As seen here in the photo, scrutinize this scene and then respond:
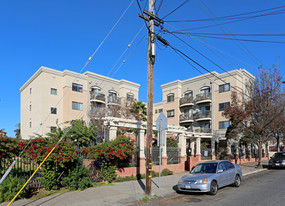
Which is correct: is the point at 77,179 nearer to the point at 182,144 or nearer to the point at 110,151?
the point at 110,151

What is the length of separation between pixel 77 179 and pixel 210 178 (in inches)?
228

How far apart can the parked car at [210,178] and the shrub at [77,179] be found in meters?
4.17

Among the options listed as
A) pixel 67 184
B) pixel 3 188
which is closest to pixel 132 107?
pixel 67 184

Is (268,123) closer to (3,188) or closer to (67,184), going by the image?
(67,184)

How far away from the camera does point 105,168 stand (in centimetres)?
1171

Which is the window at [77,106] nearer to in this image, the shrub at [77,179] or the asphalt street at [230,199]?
the shrub at [77,179]

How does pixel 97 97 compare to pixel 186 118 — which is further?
pixel 186 118

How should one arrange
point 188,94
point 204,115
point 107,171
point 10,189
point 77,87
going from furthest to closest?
point 188,94
point 204,115
point 77,87
point 107,171
point 10,189

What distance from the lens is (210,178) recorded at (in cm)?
967

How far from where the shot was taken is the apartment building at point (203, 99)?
107 feet

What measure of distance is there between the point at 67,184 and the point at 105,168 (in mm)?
2149

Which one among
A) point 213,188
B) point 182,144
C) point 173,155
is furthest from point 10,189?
point 182,144

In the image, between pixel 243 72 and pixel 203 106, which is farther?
pixel 203 106

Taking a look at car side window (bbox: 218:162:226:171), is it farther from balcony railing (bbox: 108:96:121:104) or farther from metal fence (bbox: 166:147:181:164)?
balcony railing (bbox: 108:96:121:104)
